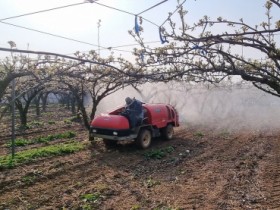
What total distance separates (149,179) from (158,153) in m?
2.76

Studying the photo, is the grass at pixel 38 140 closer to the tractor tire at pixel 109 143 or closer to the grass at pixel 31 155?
the grass at pixel 31 155

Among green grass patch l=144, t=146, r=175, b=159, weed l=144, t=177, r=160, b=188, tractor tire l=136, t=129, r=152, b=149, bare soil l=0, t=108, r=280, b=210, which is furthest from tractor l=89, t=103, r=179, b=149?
weed l=144, t=177, r=160, b=188

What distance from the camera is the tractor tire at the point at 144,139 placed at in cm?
1190

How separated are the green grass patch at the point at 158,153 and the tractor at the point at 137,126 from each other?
659 millimetres

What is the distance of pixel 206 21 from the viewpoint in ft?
15.1

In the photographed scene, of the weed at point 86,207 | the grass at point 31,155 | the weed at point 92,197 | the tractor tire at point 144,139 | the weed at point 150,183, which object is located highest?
the tractor tire at point 144,139

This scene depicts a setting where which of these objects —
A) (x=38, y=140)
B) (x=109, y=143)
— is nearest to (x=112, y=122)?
(x=109, y=143)

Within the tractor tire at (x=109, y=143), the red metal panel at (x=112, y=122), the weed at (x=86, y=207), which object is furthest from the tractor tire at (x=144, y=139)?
the weed at (x=86, y=207)

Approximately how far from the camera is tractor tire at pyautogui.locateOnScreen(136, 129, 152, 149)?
11.9 meters

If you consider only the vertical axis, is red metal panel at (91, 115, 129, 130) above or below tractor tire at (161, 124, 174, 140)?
above

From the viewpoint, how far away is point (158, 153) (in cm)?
1128

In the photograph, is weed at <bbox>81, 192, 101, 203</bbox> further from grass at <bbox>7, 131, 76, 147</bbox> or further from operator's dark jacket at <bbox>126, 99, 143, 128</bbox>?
grass at <bbox>7, 131, 76, 147</bbox>

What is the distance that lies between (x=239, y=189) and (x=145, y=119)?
550 cm

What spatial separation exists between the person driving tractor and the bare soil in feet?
3.73
